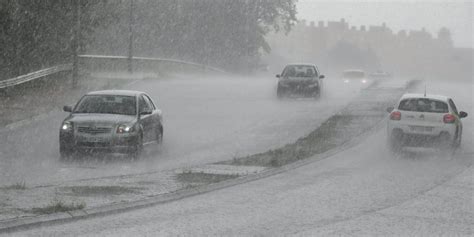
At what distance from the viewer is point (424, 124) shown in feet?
74.8

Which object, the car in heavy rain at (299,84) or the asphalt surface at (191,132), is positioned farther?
the car in heavy rain at (299,84)

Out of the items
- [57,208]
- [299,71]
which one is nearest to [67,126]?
[57,208]

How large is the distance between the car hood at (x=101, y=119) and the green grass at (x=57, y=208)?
6.97 m

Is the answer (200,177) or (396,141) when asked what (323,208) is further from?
(396,141)

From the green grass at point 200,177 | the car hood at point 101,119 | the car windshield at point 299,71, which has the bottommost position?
the green grass at point 200,177

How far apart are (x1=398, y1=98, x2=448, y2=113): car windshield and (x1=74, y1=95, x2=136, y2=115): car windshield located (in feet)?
22.2

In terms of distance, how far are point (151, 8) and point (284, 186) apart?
194ft

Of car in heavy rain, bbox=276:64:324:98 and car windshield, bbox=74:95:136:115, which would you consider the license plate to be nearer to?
car windshield, bbox=74:95:136:115

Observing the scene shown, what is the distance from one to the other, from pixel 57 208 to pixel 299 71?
30.5m

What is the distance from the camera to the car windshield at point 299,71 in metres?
42.2

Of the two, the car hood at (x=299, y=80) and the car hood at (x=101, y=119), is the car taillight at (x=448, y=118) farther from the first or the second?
the car hood at (x=299, y=80)

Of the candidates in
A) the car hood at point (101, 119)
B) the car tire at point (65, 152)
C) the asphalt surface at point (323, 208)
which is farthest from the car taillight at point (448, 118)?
the car tire at point (65, 152)

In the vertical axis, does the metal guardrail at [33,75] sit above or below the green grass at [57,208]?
above

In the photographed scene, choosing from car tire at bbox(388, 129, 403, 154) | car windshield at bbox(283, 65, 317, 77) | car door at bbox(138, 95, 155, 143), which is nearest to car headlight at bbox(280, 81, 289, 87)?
car windshield at bbox(283, 65, 317, 77)
